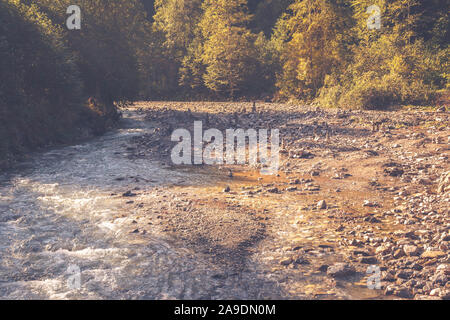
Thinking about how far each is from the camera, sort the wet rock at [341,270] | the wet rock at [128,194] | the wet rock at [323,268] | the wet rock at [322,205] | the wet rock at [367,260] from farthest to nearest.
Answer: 1. the wet rock at [128,194]
2. the wet rock at [322,205]
3. the wet rock at [367,260]
4. the wet rock at [323,268]
5. the wet rock at [341,270]

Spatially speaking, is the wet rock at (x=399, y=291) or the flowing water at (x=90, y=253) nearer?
the wet rock at (x=399, y=291)

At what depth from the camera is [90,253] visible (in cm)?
739

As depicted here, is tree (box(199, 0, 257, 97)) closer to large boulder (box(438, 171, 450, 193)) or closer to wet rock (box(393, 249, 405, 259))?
large boulder (box(438, 171, 450, 193))

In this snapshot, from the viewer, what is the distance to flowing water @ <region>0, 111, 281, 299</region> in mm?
6047

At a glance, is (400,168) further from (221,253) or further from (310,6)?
(310,6)

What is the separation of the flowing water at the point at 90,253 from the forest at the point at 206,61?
530 centimetres

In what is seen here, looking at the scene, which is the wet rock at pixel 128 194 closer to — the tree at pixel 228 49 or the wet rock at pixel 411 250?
the wet rock at pixel 411 250

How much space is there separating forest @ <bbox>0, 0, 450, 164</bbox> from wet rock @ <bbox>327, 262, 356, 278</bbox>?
13220mm

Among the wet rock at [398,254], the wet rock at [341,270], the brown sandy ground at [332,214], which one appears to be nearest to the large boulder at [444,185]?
the brown sandy ground at [332,214]

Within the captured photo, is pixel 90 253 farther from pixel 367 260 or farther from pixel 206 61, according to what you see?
pixel 206 61

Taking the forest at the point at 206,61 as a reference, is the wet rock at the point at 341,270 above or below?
below

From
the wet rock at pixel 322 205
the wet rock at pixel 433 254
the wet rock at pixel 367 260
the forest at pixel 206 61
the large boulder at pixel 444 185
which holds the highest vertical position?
the forest at pixel 206 61

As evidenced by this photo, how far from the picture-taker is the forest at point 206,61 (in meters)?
17.3
